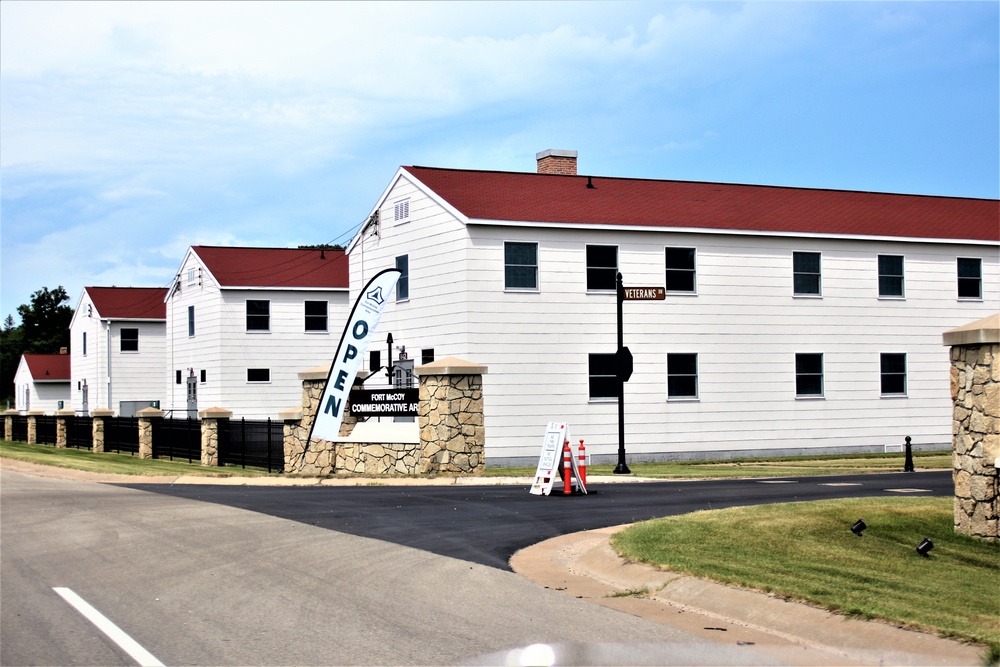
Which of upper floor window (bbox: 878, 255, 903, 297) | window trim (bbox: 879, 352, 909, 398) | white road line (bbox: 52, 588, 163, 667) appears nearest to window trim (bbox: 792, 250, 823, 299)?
upper floor window (bbox: 878, 255, 903, 297)

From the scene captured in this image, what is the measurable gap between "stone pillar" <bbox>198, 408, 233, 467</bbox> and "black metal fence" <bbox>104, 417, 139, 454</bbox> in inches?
281

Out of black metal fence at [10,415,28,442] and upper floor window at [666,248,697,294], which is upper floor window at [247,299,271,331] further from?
upper floor window at [666,248,697,294]

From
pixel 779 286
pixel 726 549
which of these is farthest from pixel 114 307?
pixel 726 549

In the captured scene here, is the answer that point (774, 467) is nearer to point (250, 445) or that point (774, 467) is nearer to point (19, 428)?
point (250, 445)

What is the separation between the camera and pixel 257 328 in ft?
155

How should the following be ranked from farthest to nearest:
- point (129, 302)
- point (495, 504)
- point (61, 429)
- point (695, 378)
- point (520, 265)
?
point (129, 302)
point (61, 429)
point (695, 378)
point (520, 265)
point (495, 504)

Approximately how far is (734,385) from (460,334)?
28.7 feet

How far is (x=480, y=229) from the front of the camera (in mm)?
30641

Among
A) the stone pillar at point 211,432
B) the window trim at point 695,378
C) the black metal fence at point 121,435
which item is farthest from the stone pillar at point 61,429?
the window trim at point 695,378

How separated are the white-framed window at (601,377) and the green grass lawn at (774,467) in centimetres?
206

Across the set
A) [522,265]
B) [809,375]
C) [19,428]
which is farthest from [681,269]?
[19,428]

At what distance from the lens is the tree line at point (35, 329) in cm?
11381

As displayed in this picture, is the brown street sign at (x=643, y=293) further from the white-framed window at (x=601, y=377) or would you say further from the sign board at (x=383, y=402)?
the sign board at (x=383, y=402)

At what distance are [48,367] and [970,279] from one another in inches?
2338
